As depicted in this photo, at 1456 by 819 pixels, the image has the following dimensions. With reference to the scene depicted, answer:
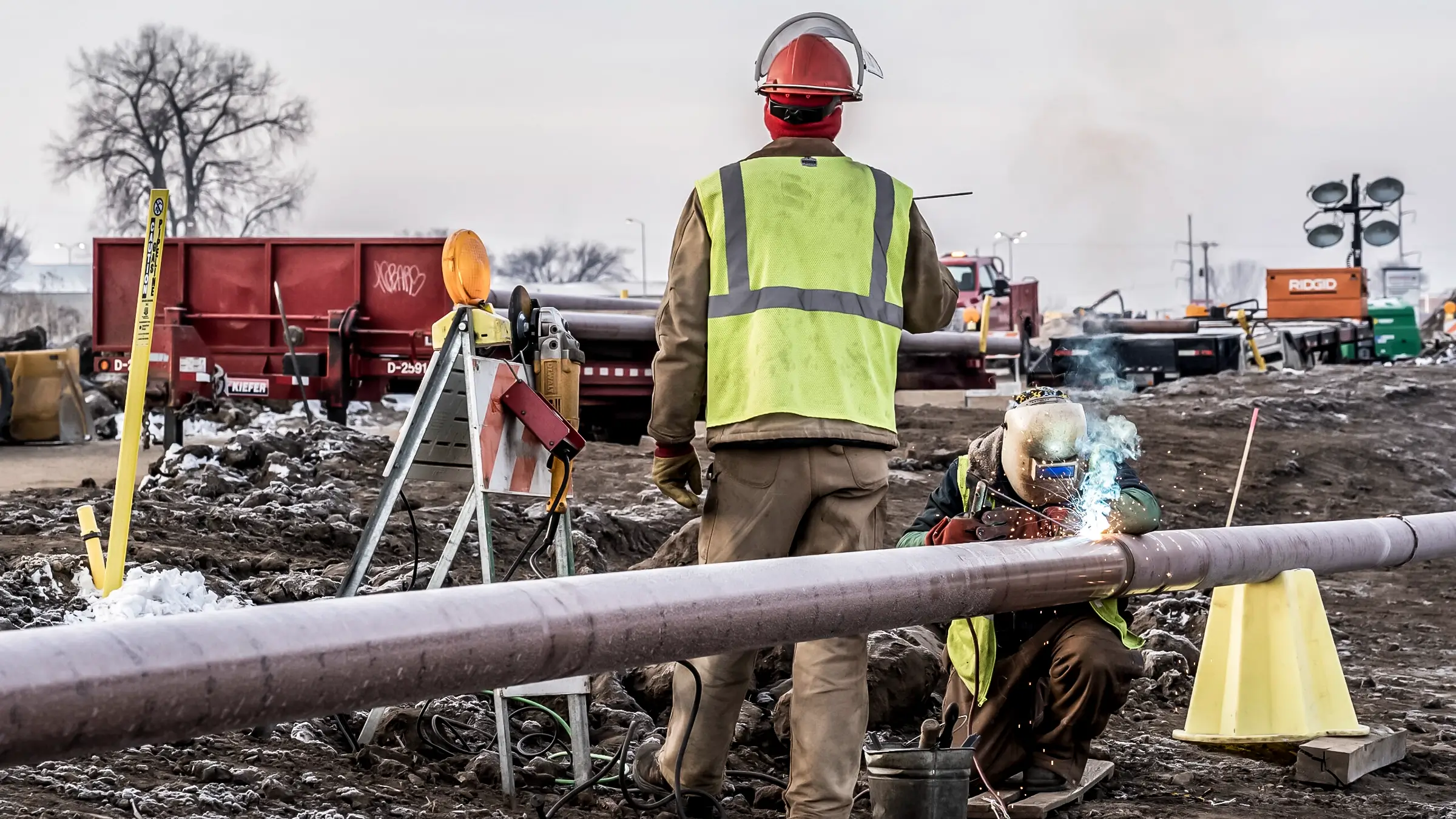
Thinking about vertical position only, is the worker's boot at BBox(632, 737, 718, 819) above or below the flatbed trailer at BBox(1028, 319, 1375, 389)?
below

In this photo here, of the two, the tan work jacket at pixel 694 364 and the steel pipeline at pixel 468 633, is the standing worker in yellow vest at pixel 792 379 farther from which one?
the steel pipeline at pixel 468 633

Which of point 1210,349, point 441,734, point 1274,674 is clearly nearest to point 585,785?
point 441,734

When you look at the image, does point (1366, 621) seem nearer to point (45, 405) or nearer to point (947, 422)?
point (947, 422)

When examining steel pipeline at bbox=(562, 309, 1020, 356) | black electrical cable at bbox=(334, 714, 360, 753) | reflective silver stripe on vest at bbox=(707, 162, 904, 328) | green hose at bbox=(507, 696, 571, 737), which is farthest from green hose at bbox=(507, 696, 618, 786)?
steel pipeline at bbox=(562, 309, 1020, 356)

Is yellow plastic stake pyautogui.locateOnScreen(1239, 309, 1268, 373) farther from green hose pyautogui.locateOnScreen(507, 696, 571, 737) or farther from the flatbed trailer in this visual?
green hose pyautogui.locateOnScreen(507, 696, 571, 737)

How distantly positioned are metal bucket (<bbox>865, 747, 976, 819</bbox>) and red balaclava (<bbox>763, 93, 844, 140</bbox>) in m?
1.66

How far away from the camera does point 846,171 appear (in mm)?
3918

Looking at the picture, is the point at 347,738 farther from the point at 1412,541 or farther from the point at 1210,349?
the point at 1210,349


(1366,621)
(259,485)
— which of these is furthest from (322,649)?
(259,485)

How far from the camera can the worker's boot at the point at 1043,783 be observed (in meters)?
4.20

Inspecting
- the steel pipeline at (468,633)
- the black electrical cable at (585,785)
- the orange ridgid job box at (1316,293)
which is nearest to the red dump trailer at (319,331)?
the black electrical cable at (585,785)

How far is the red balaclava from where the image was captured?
4.00 m

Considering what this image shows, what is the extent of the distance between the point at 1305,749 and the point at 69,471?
34.2 ft

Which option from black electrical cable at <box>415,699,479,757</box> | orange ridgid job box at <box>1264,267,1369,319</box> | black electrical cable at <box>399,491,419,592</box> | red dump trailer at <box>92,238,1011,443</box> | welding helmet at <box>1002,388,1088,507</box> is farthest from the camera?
orange ridgid job box at <box>1264,267,1369,319</box>
